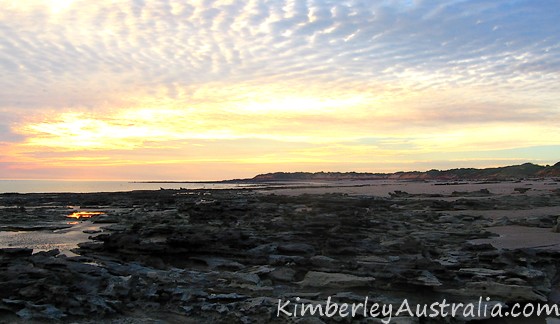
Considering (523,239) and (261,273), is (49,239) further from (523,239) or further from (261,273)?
(523,239)

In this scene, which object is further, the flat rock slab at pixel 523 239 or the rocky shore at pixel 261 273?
A: the flat rock slab at pixel 523 239

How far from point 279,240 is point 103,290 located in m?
6.42

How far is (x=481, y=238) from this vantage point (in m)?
14.2

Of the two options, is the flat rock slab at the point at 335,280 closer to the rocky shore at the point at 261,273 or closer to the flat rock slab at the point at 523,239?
the rocky shore at the point at 261,273

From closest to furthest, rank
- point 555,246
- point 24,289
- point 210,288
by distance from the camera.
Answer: point 24,289 → point 210,288 → point 555,246

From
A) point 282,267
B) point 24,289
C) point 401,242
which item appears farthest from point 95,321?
point 401,242

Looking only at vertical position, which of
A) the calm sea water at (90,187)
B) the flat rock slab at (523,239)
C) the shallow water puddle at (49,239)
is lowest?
the flat rock slab at (523,239)

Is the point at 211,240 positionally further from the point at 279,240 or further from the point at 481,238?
the point at 481,238

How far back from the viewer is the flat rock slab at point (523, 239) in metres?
12.1

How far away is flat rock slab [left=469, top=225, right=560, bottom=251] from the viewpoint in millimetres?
12117

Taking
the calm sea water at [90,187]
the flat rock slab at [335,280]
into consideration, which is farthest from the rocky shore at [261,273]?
the calm sea water at [90,187]

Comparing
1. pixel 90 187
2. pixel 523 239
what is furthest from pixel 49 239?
pixel 90 187

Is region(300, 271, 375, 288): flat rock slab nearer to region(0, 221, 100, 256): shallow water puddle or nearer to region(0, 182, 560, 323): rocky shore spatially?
region(0, 182, 560, 323): rocky shore

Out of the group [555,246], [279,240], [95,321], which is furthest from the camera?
[279,240]
